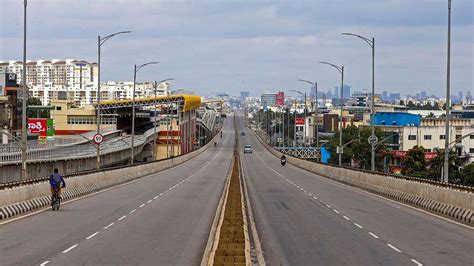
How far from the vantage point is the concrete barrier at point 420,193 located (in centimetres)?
3049

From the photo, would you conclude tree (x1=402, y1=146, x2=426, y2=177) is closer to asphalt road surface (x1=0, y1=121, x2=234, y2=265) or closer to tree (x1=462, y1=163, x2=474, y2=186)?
tree (x1=462, y1=163, x2=474, y2=186)

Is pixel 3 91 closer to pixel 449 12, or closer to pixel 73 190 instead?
pixel 73 190

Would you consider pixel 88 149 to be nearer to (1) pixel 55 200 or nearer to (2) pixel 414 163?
(2) pixel 414 163

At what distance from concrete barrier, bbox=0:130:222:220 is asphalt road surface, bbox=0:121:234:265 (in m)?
0.89

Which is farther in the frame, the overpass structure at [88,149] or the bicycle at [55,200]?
the overpass structure at [88,149]

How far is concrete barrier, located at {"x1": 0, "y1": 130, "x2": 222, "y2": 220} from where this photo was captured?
29094mm

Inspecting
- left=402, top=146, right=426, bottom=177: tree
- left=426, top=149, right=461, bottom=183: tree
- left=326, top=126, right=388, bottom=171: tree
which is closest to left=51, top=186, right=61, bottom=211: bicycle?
left=426, top=149, right=461, bottom=183: tree

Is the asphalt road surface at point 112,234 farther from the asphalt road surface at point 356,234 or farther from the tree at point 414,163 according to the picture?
the tree at point 414,163

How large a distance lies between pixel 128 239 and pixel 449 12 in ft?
75.5

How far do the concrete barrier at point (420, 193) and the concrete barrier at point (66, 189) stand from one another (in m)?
16.9

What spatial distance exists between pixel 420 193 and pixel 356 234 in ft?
48.2

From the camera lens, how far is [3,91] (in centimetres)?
13300

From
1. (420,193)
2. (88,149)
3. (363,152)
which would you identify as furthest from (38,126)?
(420,193)

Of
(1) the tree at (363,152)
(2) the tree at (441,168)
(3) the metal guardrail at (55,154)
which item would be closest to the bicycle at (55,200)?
(3) the metal guardrail at (55,154)
